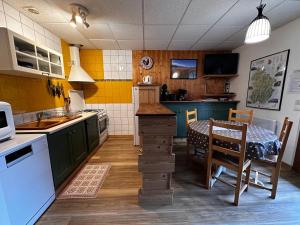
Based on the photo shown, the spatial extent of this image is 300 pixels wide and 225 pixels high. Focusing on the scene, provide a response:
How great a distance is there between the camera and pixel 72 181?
2.09m

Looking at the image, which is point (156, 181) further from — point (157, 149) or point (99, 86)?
point (99, 86)

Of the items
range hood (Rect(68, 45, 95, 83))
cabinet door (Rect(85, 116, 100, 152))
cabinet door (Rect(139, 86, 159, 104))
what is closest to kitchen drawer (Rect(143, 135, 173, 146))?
cabinet door (Rect(85, 116, 100, 152))

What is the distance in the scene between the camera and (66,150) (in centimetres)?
197

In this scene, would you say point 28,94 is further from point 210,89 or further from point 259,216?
point 210,89

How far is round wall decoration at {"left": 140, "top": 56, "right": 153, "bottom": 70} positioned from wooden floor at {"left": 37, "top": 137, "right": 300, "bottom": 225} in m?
2.97

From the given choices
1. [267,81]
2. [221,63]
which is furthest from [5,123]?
[221,63]

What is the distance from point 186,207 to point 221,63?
11.7 ft

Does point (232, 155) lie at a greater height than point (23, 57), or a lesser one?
lesser

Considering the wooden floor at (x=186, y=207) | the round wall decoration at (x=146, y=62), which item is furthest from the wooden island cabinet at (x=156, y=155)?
the round wall decoration at (x=146, y=62)

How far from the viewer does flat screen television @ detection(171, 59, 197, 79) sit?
393 cm

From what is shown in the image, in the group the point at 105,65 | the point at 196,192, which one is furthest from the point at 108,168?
the point at 105,65

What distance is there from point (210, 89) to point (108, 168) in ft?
11.5

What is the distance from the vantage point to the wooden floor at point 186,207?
144cm

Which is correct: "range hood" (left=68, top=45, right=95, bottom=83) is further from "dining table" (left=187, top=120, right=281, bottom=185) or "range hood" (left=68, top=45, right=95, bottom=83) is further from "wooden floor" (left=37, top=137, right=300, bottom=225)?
"dining table" (left=187, top=120, right=281, bottom=185)
